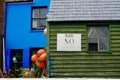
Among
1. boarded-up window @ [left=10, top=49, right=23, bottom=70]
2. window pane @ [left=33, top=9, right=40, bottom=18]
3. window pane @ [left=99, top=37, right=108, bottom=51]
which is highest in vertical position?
window pane @ [left=33, top=9, right=40, bottom=18]

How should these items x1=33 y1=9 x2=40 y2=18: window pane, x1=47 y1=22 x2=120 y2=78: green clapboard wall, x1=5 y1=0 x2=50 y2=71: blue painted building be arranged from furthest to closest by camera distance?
x1=33 y1=9 x2=40 y2=18: window pane → x1=5 y1=0 x2=50 y2=71: blue painted building → x1=47 y1=22 x2=120 y2=78: green clapboard wall

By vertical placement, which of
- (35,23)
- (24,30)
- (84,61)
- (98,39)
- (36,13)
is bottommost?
(84,61)

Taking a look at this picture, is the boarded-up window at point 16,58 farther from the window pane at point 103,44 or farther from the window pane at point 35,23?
the window pane at point 103,44

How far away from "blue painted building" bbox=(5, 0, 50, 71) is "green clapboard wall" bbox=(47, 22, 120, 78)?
610cm

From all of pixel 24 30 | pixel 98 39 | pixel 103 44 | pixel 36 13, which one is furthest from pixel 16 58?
pixel 103 44

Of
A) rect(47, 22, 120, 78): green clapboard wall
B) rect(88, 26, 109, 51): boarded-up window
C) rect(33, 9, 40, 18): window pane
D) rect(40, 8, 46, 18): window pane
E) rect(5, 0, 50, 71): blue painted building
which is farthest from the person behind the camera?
rect(33, 9, 40, 18): window pane

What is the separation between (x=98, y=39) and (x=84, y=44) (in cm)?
75

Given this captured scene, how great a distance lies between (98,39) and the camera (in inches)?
677

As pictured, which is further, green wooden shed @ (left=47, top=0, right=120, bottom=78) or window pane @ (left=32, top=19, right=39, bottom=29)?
window pane @ (left=32, top=19, right=39, bottom=29)

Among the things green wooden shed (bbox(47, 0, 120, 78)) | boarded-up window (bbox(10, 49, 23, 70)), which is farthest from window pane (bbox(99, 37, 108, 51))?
boarded-up window (bbox(10, 49, 23, 70))

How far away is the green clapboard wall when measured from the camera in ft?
55.2

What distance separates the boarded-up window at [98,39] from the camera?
17.1 m

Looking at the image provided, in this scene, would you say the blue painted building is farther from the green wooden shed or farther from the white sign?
the white sign

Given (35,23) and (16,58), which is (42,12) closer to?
(35,23)
